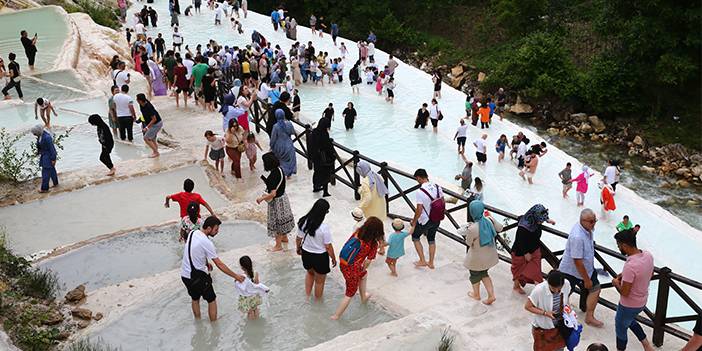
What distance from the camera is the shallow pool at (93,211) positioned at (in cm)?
1008

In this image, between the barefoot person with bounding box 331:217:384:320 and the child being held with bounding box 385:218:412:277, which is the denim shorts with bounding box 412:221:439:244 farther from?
the barefoot person with bounding box 331:217:384:320

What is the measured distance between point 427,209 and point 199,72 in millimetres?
10015

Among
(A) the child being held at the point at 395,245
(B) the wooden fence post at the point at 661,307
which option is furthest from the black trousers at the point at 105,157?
(B) the wooden fence post at the point at 661,307

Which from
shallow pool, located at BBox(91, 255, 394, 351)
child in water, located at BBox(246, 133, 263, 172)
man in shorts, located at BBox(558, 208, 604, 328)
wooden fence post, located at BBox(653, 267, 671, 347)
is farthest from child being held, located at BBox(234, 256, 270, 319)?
child in water, located at BBox(246, 133, 263, 172)

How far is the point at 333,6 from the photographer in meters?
45.5

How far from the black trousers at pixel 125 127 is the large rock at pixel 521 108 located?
70.1 ft

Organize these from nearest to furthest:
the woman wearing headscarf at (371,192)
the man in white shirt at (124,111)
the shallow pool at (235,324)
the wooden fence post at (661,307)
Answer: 1. the wooden fence post at (661,307)
2. the shallow pool at (235,324)
3. the woman wearing headscarf at (371,192)
4. the man in white shirt at (124,111)

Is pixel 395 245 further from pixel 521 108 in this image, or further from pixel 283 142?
pixel 521 108

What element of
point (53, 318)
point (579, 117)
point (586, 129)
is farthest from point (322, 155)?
point (579, 117)

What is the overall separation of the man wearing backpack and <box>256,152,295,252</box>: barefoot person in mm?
1826

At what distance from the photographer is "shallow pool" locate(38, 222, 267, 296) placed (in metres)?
8.87

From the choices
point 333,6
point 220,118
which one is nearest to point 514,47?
point 333,6

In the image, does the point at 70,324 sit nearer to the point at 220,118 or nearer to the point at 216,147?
the point at 216,147

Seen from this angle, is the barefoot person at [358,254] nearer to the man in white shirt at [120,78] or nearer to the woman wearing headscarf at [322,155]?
the woman wearing headscarf at [322,155]
